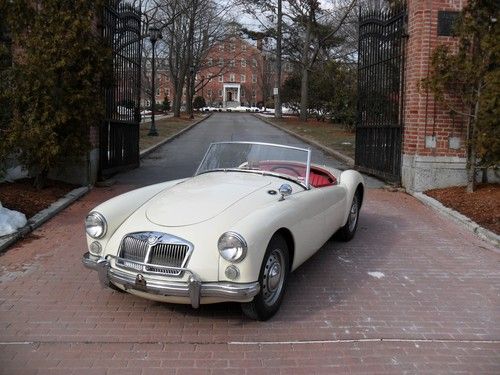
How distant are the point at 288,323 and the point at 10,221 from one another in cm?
421

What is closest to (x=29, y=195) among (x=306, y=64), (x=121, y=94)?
(x=121, y=94)

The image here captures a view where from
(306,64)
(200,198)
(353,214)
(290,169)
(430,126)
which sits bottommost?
(353,214)

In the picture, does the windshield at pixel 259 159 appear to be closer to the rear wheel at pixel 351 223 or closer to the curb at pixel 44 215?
the rear wheel at pixel 351 223

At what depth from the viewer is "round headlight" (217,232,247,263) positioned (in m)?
3.93

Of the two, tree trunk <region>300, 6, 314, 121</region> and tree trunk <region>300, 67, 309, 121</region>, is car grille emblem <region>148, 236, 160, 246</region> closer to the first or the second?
tree trunk <region>300, 6, 314, 121</region>

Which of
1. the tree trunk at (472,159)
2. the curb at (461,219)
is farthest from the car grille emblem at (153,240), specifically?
the tree trunk at (472,159)

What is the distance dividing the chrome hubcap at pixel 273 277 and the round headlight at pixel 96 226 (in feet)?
4.52

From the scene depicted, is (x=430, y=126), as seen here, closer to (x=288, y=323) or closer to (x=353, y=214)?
(x=353, y=214)

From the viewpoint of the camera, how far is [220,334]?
4.09 m

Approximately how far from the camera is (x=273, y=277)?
14.4ft

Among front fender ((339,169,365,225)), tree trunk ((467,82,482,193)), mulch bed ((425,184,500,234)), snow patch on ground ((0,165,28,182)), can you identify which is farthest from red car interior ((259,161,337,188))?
snow patch on ground ((0,165,28,182))

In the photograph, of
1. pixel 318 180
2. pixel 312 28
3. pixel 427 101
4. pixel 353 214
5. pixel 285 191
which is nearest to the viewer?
pixel 285 191

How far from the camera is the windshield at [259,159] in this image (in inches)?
226

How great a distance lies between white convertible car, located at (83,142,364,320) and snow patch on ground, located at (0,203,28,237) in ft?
7.61
